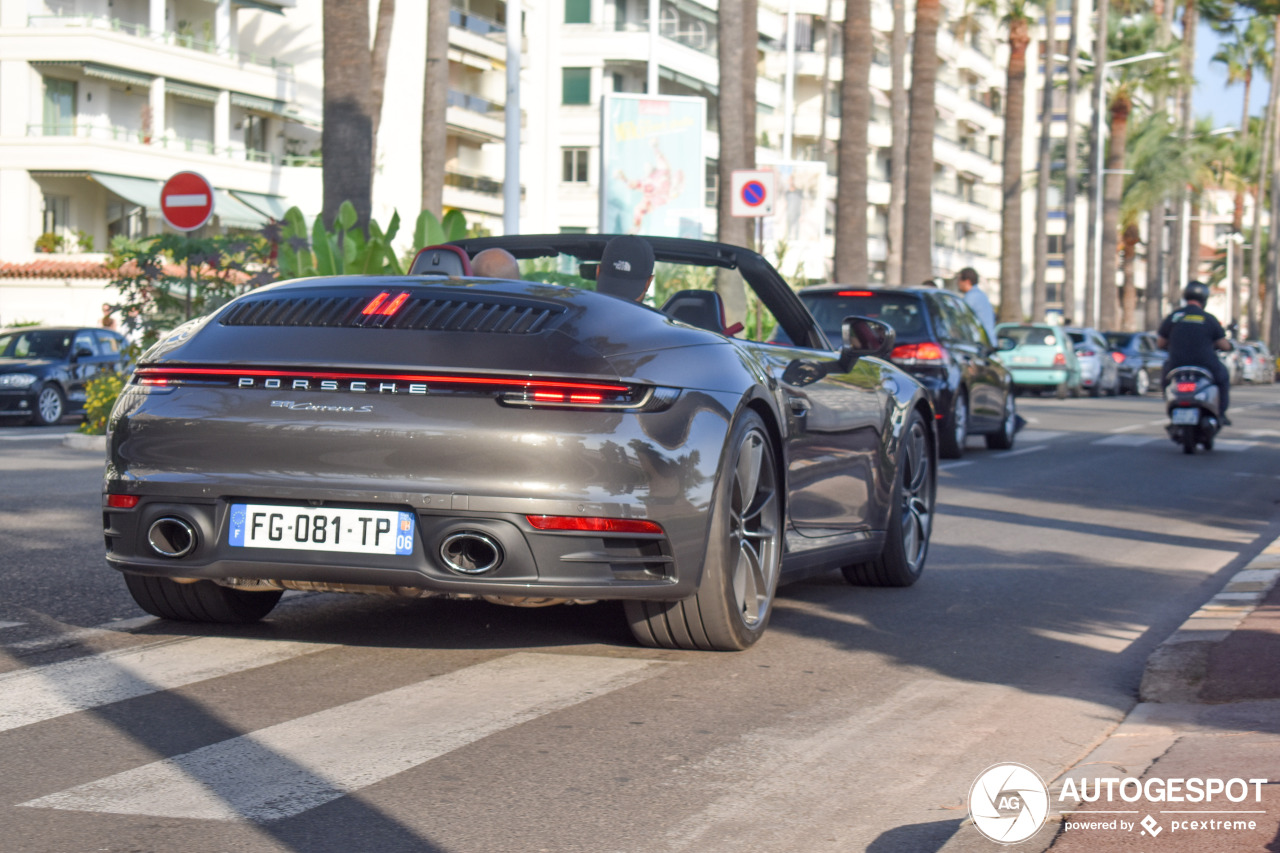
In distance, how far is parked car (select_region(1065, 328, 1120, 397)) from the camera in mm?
38969

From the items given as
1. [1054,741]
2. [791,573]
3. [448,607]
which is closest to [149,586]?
[448,607]

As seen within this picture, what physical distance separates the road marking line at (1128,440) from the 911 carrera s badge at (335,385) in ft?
53.1

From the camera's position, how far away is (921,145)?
120ft

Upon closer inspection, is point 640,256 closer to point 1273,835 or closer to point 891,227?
point 1273,835

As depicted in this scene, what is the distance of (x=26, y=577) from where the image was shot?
24.1ft

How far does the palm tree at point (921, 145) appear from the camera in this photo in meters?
36.1

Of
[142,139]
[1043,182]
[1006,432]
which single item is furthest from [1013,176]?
[1006,432]

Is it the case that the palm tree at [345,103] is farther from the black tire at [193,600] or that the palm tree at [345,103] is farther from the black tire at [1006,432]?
the black tire at [193,600]

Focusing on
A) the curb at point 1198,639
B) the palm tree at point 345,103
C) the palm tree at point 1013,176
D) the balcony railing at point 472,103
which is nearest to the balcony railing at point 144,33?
the balcony railing at point 472,103

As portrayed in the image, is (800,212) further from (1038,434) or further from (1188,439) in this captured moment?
(1188,439)

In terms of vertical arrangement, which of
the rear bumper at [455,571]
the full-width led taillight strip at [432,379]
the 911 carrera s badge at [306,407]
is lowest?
the rear bumper at [455,571]

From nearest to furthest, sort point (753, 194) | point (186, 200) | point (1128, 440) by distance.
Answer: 1. point (186, 200)
2. point (1128, 440)
3. point (753, 194)

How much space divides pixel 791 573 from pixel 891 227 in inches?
2170

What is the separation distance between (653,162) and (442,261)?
73.0ft
